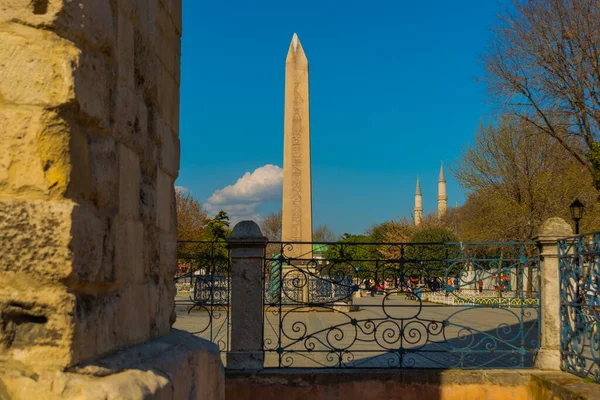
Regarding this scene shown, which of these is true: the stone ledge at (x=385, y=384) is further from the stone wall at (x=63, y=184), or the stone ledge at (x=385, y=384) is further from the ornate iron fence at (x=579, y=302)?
the stone wall at (x=63, y=184)

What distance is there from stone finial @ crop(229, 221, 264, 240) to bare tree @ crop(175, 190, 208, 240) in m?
22.7

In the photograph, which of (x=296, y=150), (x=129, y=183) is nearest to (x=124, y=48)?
(x=129, y=183)

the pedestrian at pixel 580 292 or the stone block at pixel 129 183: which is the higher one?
the stone block at pixel 129 183

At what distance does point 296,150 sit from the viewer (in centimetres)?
1568

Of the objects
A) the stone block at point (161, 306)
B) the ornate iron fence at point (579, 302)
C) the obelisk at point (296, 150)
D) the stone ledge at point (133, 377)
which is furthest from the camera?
the obelisk at point (296, 150)

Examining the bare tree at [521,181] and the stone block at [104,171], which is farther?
the bare tree at [521,181]

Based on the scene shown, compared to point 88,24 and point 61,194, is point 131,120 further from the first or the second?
point 61,194

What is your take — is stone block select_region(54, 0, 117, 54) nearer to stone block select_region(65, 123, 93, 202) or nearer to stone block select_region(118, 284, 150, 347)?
stone block select_region(65, 123, 93, 202)

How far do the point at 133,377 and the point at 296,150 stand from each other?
563 inches

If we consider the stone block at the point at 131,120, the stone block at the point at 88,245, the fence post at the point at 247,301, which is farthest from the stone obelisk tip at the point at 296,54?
the stone block at the point at 88,245

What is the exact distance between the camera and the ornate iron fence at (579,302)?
477 cm

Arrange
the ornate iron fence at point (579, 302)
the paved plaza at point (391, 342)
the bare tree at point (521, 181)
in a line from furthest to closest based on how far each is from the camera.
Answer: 1. the bare tree at point (521, 181)
2. the paved plaza at point (391, 342)
3. the ornate iron fence at point (579, 302)

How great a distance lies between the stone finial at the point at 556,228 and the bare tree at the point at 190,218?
23.6 meters

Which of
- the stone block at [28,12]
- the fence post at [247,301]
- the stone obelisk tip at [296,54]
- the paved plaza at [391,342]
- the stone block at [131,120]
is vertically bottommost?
the paved plaza at [391,342]
